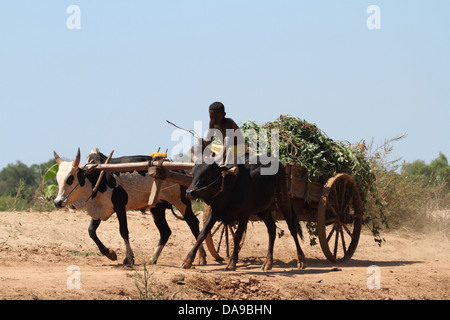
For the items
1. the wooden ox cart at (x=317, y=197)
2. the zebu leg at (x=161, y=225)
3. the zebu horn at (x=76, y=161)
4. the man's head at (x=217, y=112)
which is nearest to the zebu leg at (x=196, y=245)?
the wooden ox cart at (x=317, y=197)

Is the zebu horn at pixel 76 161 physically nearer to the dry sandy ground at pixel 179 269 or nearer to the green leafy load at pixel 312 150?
the dry sandy ground at pixel 179 269

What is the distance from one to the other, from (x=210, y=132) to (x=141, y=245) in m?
4.70

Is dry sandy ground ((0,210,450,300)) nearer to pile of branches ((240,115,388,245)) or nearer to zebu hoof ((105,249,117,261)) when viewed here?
zebu hoof ((105,249,117,261))

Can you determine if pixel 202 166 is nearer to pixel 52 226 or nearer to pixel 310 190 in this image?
pixel 310 190

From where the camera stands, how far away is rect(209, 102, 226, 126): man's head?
27.8 feet

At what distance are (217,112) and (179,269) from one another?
2.12m

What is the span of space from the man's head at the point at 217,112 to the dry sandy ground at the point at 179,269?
200 cm

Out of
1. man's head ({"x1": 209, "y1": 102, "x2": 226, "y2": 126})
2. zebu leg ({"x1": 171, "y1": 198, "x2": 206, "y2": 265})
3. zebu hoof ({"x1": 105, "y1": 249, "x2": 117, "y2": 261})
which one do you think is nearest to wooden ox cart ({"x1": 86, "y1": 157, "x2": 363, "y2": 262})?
zebu leg ({"x1": 171, "y1": 198, "x2": 206, "y2": 265})

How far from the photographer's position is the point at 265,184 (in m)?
8.98

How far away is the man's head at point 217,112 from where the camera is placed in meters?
8.48

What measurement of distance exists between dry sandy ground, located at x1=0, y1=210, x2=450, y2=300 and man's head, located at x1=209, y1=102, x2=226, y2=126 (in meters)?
2.00

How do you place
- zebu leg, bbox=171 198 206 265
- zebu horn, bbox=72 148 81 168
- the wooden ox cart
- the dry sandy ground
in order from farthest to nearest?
1. zebu leg, bbox=171 198 206 265
2. zebu horn, bbox=72 148 81 168
3. the wooden ox cart
4. the dry sandy ground
